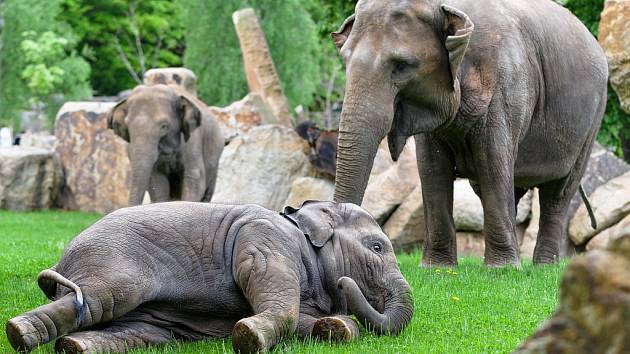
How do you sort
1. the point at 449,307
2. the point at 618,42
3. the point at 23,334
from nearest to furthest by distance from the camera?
the point at 23,334 → the point at 449,307 → the point at 618,42

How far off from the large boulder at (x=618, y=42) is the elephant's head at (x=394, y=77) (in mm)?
4761

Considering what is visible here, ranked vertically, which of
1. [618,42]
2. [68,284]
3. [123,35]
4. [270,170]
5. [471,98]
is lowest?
[123,35]

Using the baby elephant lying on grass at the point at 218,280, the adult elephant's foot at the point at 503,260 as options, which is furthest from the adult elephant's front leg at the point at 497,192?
the baby elephant lying on grass at the point at 218,280

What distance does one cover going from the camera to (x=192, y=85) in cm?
2455

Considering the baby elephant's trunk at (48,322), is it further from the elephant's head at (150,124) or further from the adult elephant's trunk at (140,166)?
the elephant's head at (150,124)

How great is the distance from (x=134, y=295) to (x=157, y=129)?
1038cm

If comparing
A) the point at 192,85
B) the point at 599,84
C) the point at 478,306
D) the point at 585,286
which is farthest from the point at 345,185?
the point at 192,85

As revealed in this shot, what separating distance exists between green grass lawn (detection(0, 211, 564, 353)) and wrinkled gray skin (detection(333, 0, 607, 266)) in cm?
75

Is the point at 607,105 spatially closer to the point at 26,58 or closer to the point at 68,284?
the point at 68,284

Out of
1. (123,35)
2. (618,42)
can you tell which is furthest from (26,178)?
(123,35)

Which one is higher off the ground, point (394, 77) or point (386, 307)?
point (394, 77)

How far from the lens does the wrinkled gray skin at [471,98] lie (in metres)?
8.57

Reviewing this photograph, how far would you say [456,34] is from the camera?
28.2ft

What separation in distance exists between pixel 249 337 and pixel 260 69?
22.5 metres
